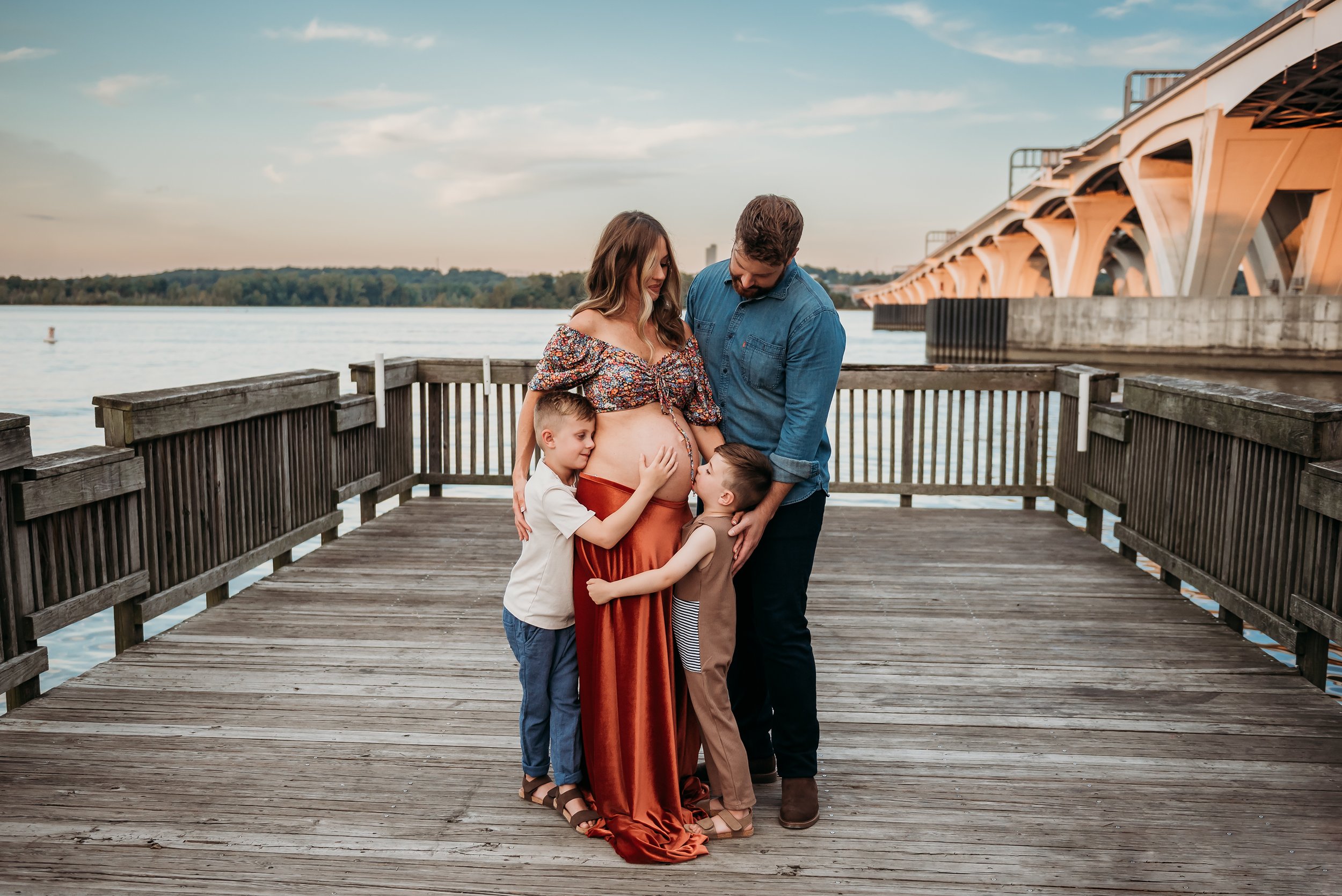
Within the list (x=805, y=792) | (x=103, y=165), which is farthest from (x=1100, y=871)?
(x=103, y=165)

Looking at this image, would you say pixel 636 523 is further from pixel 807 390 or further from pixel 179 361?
pixel 179 361

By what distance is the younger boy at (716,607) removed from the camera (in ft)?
7.75

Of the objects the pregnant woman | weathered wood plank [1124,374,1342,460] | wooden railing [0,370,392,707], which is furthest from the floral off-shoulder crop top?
weathered wood plank [1124,374,1342,460]

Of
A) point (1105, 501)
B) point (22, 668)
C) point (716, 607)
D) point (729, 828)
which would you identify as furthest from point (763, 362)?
point (1105, 501)

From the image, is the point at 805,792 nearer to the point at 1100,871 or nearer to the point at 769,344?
the point at 1100,871

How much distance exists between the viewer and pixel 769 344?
2473 mm

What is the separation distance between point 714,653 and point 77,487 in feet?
8.10

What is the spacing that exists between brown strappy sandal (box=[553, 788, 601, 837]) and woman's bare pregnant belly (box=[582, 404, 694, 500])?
2.74 ft

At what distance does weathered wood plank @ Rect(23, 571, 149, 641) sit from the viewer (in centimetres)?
317

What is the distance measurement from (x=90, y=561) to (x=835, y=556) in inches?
147

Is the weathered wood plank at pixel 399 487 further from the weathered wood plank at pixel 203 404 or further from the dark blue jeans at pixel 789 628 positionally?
the dark blue jeans at pixel 789 628

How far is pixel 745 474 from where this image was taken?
2365 millimetres

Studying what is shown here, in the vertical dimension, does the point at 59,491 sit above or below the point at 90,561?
above

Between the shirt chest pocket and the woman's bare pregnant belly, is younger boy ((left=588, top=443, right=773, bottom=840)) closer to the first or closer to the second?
the woman's bare pregnant belly
